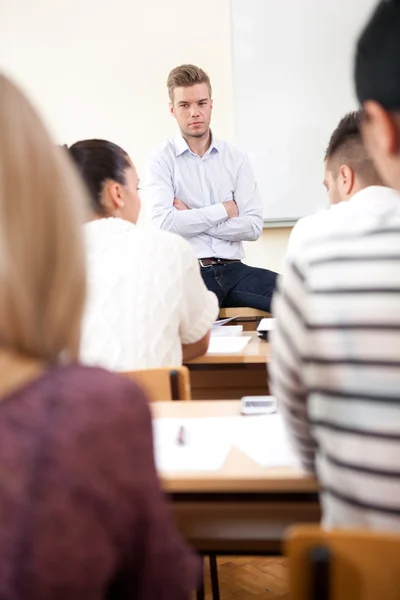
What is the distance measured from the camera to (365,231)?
0.94m

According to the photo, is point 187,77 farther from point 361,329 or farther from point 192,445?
point 361,329

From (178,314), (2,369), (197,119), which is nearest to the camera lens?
(2,369)

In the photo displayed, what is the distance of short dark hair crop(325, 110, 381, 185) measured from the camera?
6.54ft

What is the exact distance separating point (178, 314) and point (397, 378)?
3.63 ft

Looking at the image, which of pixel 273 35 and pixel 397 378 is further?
pixel 273 35

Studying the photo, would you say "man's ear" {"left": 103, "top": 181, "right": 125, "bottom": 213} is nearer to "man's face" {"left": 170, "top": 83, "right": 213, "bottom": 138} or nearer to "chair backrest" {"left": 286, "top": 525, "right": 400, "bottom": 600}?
"chair backrest" {"left": 286, "top": 525, "right": 400, "bottom": 600}

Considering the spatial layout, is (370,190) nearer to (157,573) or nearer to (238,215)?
(157,573)

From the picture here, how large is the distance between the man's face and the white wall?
66 cm

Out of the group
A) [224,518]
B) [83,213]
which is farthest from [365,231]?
[224,518]

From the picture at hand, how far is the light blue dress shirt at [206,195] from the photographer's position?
12.4 ft

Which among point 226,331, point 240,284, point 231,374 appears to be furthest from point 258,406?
point 240,284

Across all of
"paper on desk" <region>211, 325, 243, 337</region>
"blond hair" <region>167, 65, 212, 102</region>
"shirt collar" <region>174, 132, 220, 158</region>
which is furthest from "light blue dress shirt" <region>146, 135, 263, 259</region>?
"paper on desk" <region>211, 325, 243, 337</region>

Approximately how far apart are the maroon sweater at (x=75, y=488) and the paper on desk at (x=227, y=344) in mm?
1594

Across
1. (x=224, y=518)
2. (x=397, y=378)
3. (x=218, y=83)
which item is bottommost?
(x=224, y=518)
